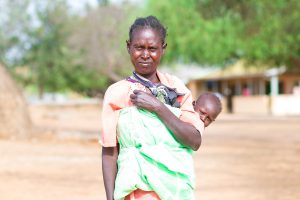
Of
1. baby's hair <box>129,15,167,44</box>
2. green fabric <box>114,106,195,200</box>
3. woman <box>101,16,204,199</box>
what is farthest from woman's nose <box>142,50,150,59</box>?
green fabric <box>114,106,195,200</box>

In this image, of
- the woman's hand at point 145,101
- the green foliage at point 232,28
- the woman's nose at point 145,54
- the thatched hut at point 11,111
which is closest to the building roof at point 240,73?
the green foliage at point 232,28

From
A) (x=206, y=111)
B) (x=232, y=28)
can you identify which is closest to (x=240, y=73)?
(x=232, y=28)

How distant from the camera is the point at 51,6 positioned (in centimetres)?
4728

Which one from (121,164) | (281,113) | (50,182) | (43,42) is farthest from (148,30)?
(43,42)

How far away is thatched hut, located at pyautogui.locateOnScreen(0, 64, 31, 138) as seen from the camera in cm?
1469

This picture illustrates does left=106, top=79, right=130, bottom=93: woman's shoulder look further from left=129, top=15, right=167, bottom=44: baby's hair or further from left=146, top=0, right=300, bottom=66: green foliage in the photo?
left=146, top=0, right=300, bottom=66: green foliage

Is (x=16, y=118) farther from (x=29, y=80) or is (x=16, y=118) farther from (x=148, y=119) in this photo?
(x=29, y=80)

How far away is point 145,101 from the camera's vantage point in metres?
2.45

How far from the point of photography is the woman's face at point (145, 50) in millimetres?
2584

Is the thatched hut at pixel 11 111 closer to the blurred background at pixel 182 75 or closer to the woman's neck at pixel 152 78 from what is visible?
the blurred background at pixel 182 75

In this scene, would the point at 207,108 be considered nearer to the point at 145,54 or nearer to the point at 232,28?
the point at 145,54

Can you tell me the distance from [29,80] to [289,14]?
35350 millimetres

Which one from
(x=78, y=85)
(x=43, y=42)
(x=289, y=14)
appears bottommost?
(x=78, y=85)

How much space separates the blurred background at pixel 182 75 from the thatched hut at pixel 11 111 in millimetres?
25
